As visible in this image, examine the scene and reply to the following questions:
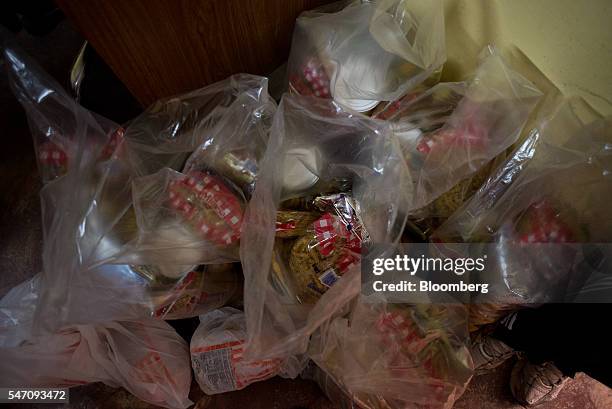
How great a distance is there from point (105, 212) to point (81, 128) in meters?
0.13

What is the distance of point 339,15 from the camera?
2.71ft

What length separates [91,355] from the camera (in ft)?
2.61

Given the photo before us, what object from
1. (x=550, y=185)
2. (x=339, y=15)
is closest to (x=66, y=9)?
(x=339, y=15)

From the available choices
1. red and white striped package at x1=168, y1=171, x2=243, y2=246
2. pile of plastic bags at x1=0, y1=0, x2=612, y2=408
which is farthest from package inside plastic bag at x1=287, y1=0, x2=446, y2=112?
red and white striped package at x1=168, y1=171, x2=243, y2=246

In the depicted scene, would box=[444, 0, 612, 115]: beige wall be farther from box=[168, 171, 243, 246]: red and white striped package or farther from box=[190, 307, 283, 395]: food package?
box=[190, 307, 283, 395]: food package

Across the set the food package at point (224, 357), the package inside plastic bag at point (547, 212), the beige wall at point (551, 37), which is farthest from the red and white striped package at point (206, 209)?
the beige wall at point (551, 37)

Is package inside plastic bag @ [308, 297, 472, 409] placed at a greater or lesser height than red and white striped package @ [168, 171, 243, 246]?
lesser

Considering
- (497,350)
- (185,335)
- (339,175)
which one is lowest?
(497,350)

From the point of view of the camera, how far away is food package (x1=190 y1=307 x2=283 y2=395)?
0.80m

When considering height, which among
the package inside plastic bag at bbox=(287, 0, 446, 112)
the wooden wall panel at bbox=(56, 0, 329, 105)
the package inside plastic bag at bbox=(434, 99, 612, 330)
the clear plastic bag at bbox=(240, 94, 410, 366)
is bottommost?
the package inside plastic bag at bbox=(434, 99, 612, 330)

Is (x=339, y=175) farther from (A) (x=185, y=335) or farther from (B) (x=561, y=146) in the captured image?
(A) (x=185, y=335)

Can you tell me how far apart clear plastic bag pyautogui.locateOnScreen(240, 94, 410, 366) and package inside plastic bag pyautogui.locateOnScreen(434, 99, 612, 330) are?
0.53 feet

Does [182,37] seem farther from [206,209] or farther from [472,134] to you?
[472,134]

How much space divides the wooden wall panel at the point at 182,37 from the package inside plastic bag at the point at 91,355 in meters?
0.43
